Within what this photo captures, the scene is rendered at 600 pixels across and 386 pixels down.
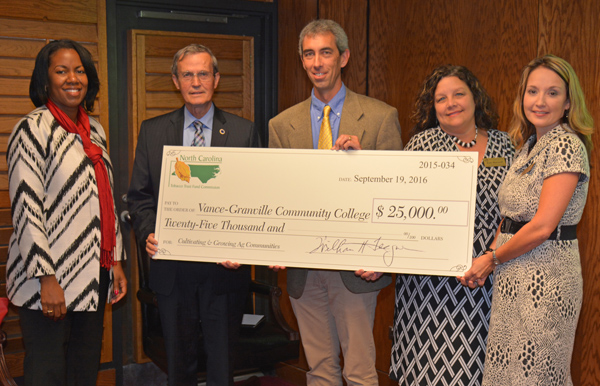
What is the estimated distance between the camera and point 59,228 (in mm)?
2271

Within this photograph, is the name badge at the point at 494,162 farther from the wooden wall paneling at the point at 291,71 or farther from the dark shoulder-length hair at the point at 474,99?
Result: the wooden wall paneling at the point at 291,71

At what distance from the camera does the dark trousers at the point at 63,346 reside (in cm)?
224

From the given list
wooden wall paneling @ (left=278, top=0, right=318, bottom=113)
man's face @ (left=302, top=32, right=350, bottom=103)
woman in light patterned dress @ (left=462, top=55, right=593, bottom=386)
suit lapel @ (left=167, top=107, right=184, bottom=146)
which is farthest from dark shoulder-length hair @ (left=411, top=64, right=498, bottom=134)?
wooden wall paneling @ (left=278, top=0, right=318, bottom=113)

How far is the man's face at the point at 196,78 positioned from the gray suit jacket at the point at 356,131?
358 millimetres

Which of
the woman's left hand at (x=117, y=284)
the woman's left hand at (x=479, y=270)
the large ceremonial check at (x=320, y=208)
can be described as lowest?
the woman's left hand at (x=117, y=284)

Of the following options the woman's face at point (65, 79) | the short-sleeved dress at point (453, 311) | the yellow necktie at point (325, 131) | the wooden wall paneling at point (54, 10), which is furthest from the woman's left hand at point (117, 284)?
the wooden wall paneling at point (54, 10)

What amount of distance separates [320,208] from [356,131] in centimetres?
38

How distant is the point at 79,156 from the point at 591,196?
2152 millimetres

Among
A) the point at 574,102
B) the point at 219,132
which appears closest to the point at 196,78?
the point at 219,132

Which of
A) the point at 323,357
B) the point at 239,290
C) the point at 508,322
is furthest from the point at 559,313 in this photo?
the point at 239,290

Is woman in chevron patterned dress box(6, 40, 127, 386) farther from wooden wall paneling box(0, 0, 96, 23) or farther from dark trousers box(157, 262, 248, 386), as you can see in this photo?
wooden wall paneling box(0, 0, 96, 23)

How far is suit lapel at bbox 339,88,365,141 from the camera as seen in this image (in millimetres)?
2383

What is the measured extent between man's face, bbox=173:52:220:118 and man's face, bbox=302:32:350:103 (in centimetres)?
43

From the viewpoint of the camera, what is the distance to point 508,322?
2014 mm
